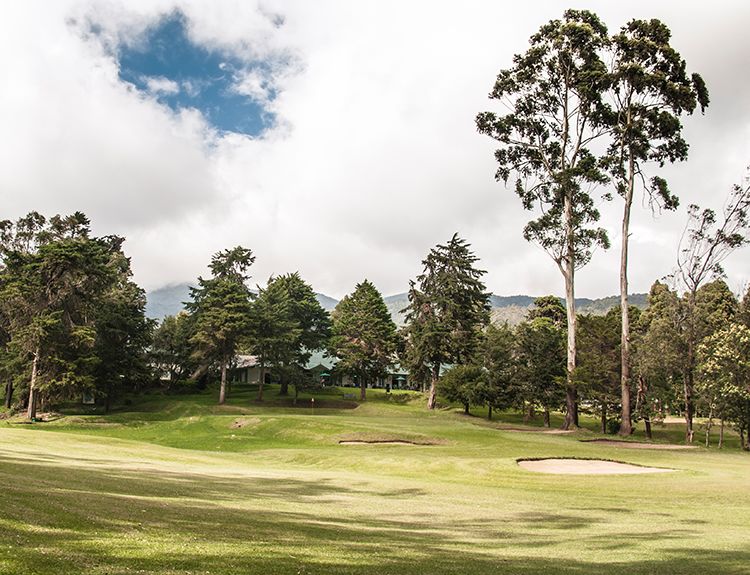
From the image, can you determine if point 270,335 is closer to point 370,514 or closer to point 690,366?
point 690,366

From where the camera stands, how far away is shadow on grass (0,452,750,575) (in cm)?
831

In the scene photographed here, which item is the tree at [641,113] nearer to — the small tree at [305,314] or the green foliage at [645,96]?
the green foliage at [645,96]

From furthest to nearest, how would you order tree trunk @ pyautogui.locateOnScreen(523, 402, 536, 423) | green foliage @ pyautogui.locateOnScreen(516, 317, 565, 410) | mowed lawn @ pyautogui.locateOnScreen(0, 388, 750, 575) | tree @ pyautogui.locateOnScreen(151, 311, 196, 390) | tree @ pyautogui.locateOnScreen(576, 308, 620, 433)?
tree @ pyautogui.locateOnScreen(151, 311, 196, 390) < tree trunk @ pyautogui.locateOnScreen(523, 402, 536, 423) < green foliage @ pyautogui.locateOnScreen(516, 317, 565, 410) < tree @ pyautogui.locateOnScreen(576, 308, 620, 433) < mowed lawn @ pyautogui.locateOnScreen(0, 388, 750, 575)

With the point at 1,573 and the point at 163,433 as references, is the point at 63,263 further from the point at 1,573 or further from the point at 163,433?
the point at 1,573

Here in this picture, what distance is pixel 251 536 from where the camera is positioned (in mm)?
11055

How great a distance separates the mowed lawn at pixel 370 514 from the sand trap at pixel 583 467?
123 centimetres

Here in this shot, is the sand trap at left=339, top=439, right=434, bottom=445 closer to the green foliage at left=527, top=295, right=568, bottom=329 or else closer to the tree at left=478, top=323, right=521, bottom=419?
the tree at left=478, top=323, right=521, bottom=419

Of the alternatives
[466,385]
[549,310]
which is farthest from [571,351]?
[549,310]

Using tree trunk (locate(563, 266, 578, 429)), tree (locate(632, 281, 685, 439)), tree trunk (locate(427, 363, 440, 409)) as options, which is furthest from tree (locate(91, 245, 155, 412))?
tree (locate(632, 281, 685, 439))

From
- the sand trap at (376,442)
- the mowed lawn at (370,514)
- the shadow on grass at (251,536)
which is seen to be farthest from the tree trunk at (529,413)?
the shadow on grass at (251,536)

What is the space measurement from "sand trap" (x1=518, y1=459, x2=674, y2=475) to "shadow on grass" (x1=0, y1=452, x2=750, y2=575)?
12925 mm

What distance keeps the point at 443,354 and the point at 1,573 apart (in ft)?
231

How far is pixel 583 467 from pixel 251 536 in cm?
2516

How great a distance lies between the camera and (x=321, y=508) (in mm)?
16625
